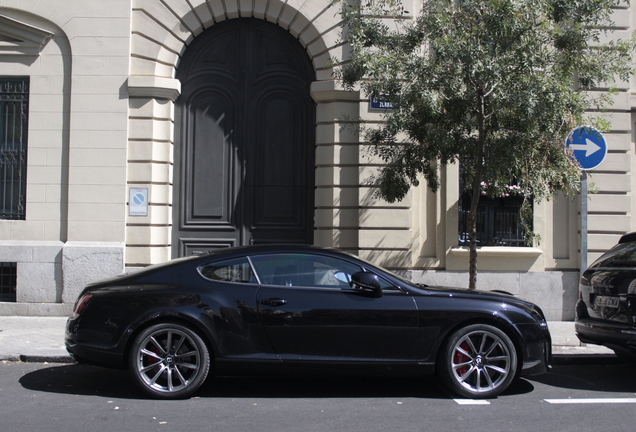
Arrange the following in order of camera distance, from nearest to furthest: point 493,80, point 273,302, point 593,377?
point 273,302, point 593,377, point 493,80

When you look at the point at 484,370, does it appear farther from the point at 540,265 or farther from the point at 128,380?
the point at 540,265

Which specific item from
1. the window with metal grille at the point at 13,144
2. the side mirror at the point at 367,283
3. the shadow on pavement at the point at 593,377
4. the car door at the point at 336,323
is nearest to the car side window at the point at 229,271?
the car door at the point at 336,323

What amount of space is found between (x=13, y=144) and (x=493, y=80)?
8.34 metres

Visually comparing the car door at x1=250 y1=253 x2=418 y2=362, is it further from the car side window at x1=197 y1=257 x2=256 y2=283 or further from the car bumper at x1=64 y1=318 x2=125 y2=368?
the car bumper at x1=64 y1=318 x2=125 y2=368

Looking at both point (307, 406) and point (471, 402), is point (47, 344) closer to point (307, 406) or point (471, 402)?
point (307, 406)

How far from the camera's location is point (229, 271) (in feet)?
19.0

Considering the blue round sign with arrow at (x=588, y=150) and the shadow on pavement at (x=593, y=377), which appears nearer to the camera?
the shadow on pavement at (x=593, y=377)

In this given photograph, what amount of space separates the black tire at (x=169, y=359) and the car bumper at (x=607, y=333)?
4020 millimetres

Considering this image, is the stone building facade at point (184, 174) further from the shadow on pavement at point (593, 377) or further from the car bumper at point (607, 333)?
the car bumper at point (607, 333)

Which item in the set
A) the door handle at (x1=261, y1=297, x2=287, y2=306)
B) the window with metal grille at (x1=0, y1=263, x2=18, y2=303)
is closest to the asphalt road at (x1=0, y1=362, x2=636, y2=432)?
the door handle at (x1=261, y1=297, x2=287, y2=306)

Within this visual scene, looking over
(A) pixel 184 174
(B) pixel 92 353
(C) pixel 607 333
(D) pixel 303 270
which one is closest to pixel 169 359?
(B) pixel 92 353

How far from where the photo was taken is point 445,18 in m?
7.68

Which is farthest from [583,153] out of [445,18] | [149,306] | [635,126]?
[149,306]

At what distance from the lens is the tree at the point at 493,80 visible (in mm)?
7367
